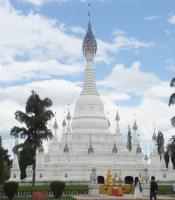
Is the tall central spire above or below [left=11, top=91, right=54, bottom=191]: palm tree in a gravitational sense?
above

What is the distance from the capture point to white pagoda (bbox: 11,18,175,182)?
87438 millimetres

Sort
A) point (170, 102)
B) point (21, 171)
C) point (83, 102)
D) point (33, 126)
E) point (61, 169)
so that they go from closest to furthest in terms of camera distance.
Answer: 1. point (170, 102)
2. point (33, 126)
3. point (61, 169)
4. point (21, 171)
5. point (83, 102)

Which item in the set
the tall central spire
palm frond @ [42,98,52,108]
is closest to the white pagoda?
the tall central spire

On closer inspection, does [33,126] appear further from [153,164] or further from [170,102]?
[153,164]

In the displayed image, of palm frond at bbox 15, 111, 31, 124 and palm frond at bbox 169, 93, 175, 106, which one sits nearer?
palm frond at bbox 169, 93, 175, 106

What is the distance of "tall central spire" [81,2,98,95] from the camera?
331 ft

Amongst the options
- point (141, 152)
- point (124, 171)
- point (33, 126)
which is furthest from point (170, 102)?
point (141, 152)

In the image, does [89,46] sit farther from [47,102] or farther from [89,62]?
[47,102]

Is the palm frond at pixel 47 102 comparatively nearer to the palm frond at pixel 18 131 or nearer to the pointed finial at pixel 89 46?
the palm frond at pixel 18 131

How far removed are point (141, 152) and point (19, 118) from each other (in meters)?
49.8

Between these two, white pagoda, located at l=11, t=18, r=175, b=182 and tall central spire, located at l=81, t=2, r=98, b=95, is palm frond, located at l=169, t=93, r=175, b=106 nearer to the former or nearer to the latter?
white pagoda, located at l=11, t=18, r=175, b=182

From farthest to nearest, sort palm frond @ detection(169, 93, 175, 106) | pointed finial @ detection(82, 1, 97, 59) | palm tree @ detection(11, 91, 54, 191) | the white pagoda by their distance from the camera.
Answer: pointed finial @ detection(82, 1, 97, 59) < the white pagoda < palm tree @ detection(11, 91, 54, 191) < palm frond @ detection(169, 93, 175, 106)

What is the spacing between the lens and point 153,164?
91.9 meters

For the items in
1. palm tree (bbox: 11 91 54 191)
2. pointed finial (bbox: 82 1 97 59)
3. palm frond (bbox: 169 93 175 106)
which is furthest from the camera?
pointed finial (bbox: 82 1 97 59)
